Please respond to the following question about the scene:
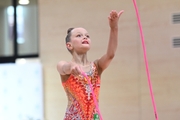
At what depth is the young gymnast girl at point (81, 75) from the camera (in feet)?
4.88

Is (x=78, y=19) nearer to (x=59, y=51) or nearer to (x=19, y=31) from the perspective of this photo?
(x=59, y=51)

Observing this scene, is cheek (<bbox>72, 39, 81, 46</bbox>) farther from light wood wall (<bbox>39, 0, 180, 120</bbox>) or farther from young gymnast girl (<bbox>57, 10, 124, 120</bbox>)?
light wood wall (<bbox>39, 0, 180, 120</bbox>)

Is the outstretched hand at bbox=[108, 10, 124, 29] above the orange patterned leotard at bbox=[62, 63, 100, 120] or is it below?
above

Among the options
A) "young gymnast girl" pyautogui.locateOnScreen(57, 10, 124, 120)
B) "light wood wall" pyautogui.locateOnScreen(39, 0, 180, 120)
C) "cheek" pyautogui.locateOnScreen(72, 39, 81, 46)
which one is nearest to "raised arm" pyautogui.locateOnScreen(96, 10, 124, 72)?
"young gymnast girl" pyautogui.locateOnScreen(57, 10, 124, 120)

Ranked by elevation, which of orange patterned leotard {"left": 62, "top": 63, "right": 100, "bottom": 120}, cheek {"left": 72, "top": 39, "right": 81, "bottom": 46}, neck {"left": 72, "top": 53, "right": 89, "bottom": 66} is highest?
cheek {"left": 72, "top": 39, "right": 81, "bottom": 46}

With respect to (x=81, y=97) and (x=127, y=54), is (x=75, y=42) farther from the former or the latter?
(x=127, y=54)

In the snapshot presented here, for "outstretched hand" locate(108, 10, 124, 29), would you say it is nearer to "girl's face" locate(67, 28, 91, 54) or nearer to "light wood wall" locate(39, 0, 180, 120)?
"girl's face" locate(67, 28, 91, 54)

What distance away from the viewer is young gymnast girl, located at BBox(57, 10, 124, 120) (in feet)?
4.88

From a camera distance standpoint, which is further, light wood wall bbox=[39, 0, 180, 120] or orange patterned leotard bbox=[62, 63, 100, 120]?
light wood wall bbox=[39, 0, 180, 120]

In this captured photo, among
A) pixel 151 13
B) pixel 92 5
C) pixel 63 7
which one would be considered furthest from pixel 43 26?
pixel 151 13

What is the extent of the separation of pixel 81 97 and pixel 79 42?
0.24m

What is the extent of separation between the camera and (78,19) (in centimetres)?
300

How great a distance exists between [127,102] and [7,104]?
1.10m

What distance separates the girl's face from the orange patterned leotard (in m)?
0.10
